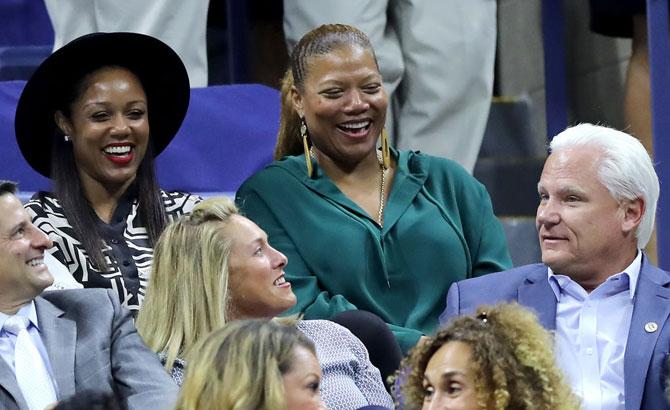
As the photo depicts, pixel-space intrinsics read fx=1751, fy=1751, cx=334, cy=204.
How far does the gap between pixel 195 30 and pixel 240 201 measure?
70 cm

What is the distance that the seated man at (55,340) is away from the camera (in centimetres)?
333

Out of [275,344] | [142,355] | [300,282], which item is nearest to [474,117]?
[300,282]

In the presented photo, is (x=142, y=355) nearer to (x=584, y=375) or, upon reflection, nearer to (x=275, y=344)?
(x=275, y=344)

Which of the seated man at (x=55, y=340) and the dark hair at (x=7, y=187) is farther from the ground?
the dark hair at (x=7, y=187)

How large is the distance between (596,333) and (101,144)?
4.11ft

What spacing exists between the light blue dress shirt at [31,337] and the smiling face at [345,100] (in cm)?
104

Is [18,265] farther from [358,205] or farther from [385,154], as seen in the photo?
[385,154]

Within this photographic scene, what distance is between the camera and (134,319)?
12.7 feet

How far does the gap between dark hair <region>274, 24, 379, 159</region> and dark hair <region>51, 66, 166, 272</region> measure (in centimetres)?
35

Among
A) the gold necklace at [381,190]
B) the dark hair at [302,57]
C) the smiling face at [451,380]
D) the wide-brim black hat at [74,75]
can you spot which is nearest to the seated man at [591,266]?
the gold necklace at [381,190]

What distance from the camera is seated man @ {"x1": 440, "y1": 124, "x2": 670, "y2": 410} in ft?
12.0

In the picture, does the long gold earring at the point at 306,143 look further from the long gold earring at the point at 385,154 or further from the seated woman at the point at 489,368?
the seated woman at the point at 489,368

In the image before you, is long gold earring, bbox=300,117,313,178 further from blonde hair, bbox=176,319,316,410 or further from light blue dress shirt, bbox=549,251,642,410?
blonde hair, bbox=176,319,316,410

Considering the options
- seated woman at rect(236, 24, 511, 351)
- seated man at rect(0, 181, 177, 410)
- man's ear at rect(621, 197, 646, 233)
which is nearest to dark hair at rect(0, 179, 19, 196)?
seated man at rect(0, 181, 177, 410)
